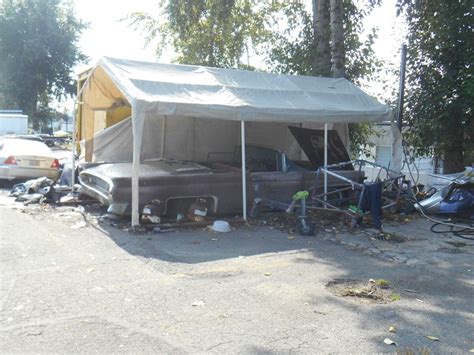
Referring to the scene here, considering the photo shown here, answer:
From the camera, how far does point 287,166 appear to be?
10.5 meters

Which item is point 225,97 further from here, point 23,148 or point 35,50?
point 35,50

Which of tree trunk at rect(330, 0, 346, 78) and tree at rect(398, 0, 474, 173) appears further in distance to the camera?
tree trunk at rect(330, 0, 346, 78)

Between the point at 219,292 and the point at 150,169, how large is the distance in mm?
4285

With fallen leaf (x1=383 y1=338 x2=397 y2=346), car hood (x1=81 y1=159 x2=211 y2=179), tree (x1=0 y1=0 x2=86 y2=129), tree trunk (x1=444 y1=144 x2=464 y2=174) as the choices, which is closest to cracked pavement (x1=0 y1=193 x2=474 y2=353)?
fallen leaf (x1=383 y1=338 x2=397 y2=346)

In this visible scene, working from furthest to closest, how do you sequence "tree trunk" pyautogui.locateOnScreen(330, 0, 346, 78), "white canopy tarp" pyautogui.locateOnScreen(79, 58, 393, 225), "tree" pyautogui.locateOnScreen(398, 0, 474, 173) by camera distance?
"tree trunk" pyautogui.locateOnScreen(330, 0, 346, 78)
"tree" pyautogui.locateOnScreen(398, 0, 474, 173)
"white canopy tarp" pyautogui.locateOnScreen(79, 58, 393, 225)

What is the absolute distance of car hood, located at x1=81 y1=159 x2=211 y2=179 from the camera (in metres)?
8.77

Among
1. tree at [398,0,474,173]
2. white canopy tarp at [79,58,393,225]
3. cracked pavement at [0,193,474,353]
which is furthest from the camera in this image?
tree at [398,0,474,173]

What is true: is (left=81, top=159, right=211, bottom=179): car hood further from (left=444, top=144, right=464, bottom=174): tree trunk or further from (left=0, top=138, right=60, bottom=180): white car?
(left=444, top=144, right=464, bottom=174): tree trunk

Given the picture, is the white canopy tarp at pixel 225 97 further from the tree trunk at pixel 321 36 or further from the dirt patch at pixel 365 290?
the dirt patch at pixel 365 290

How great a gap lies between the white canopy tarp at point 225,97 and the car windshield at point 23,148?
2690 millimetres

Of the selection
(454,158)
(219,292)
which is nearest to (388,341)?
(219,292)

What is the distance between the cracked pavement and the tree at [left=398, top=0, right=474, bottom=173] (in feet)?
19.8

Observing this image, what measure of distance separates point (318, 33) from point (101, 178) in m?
8.74

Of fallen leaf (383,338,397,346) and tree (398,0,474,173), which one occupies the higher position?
tree (398,0,474,173)
